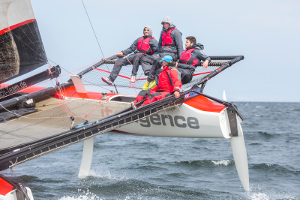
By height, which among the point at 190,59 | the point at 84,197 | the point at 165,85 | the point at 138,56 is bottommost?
the point at 84,197

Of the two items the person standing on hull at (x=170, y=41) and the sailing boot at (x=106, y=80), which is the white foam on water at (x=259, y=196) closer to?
the person standing on hull at (x=170, y=41)

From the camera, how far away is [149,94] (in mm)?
5367

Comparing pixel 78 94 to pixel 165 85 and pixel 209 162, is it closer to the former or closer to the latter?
pixel 165 85

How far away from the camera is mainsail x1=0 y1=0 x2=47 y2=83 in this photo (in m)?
4.91

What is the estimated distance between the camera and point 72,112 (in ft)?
18.6

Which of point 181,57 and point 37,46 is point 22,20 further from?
point 181,57

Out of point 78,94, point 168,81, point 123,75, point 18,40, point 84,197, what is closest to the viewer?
point 18,40

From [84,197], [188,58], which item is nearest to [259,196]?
[188,58]

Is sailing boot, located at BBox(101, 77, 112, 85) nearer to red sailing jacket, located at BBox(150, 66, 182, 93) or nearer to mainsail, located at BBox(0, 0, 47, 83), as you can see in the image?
red sailing jacket, located at BBox(150, 66, 182, 93)

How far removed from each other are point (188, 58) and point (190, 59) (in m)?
0.04

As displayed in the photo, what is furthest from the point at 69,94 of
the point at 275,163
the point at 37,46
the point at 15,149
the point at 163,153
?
the point at 275,163

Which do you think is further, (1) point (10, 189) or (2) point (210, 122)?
(2) point (210, 122)

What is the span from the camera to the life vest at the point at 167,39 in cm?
616

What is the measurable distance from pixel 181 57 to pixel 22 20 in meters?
2.57
